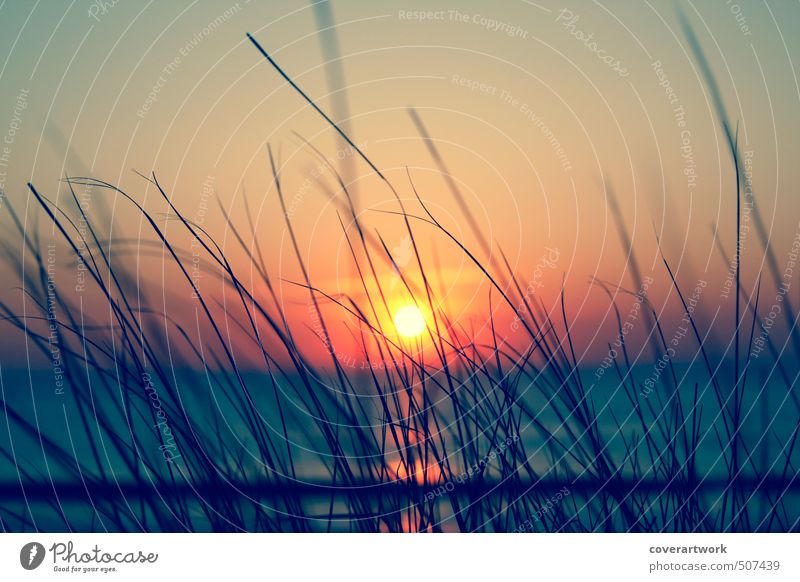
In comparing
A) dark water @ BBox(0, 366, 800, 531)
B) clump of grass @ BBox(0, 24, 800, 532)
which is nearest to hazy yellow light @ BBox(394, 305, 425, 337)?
clump of grass @ BBox(0, 24, 800, 532)

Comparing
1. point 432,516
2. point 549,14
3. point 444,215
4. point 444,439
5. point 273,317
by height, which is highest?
point 549,14

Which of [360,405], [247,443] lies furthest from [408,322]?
[247,443]

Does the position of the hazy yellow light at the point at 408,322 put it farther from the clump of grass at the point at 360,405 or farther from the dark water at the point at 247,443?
the dark water at the point at 247,443

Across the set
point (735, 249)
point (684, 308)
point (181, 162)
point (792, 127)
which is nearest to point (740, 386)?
point (684, 308)

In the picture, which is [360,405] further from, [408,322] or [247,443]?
[247,443]

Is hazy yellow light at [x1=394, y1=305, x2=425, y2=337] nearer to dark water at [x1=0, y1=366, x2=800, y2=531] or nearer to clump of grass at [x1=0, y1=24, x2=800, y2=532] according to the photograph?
clump of grass at [x1=0, y1=24, x2=800, y2=532]

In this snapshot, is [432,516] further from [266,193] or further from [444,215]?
[266,193]

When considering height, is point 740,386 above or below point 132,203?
below
